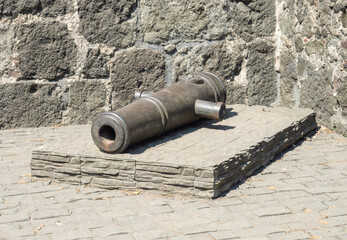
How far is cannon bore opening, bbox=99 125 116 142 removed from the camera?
4.64 m

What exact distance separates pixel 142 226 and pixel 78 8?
121 inches

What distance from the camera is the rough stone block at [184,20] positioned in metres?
6.39

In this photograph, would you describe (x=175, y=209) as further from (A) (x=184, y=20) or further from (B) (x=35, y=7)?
(B) (x=35, y=7)

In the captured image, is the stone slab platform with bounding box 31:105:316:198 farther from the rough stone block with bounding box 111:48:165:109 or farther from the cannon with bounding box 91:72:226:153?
the rough stone block with bounding box 111:48:165:109

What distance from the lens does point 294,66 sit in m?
6.51

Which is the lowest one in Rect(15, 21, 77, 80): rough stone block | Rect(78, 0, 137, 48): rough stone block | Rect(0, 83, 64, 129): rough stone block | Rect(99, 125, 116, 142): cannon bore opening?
Rect(0, 83, 64, 129): rough stone block

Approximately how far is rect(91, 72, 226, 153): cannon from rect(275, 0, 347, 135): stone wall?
989mm

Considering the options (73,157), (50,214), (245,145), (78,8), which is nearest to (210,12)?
(78,8)

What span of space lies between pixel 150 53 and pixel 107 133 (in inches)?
74.0

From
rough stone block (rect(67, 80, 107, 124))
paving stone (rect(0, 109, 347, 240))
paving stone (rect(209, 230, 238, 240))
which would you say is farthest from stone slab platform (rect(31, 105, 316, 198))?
rough stone block (rect(67, 80, 107, 124))

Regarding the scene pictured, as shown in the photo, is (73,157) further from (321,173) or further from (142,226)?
(321,173)

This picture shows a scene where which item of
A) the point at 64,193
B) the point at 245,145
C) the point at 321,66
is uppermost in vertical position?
the point at 321,66

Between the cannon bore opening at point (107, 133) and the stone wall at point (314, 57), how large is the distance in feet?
7.39

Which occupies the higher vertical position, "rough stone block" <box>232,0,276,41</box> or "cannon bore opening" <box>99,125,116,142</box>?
"rough stone block" <box>232,0,276,41</box>
